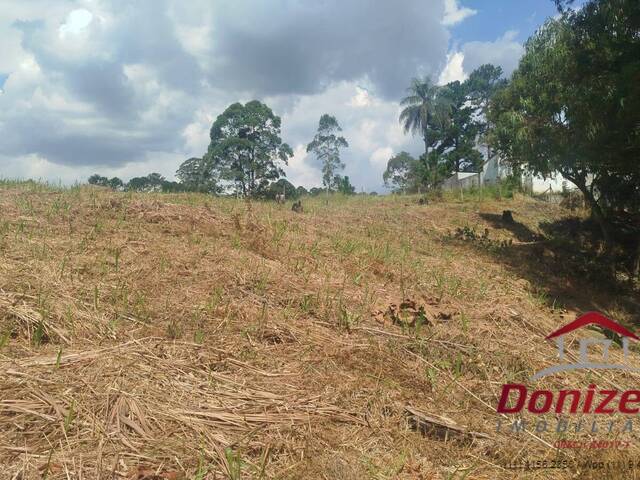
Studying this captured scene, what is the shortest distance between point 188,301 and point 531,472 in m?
2.80

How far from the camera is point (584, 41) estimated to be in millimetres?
7801

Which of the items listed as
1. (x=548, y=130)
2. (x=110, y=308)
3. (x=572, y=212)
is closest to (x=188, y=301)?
(x=110, y=308)

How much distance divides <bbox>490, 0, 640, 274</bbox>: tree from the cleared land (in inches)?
127

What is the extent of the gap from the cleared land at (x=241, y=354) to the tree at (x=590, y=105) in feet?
10.6

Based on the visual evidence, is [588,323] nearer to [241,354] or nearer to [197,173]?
[241,354]

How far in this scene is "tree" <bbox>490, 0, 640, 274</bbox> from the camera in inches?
268

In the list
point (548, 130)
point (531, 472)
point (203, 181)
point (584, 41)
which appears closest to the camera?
point (531, 472)

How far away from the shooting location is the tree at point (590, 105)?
22.3 feet

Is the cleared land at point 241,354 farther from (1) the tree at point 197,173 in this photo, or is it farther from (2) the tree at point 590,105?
(1) the tree at point 197,173

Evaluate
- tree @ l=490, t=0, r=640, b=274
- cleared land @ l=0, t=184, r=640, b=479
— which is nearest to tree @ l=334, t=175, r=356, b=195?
tree @ l=490, t=0, r=640, b=274

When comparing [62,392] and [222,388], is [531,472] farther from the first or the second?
[62,392]

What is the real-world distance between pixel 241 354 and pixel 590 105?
7.15 metres

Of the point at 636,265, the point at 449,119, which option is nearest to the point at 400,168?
the point at 449,119

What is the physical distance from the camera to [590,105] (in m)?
7.18
